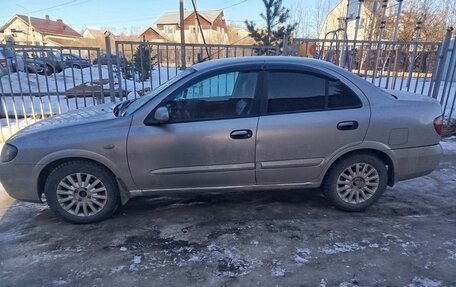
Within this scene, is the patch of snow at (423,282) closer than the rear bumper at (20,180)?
Yes

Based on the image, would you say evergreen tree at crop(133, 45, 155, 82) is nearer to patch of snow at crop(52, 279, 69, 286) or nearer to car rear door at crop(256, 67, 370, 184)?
car rear door at crop(256, 67, 370, 184)

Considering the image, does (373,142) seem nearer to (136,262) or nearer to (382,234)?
(382,234)

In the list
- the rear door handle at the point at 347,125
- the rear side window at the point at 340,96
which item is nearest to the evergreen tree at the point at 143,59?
the rear side window at the point at 340,96

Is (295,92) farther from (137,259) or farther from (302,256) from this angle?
(137,259)

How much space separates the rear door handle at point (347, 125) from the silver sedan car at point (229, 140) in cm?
1

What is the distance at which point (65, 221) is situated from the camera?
346 cm

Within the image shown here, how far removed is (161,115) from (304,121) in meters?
1.43

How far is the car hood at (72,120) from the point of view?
3311 mm

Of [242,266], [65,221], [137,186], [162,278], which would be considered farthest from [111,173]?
[242,266]

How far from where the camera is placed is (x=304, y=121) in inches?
131

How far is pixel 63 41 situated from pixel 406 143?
207ft

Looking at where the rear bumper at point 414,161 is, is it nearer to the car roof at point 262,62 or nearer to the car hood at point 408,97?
the car hood at point 408,97

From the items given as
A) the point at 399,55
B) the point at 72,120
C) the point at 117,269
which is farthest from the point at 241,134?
the point at 399,55

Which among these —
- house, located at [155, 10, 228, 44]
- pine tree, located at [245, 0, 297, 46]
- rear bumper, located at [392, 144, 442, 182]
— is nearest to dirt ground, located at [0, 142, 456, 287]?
rear bumper, located at [392, 144, 442, 182]
